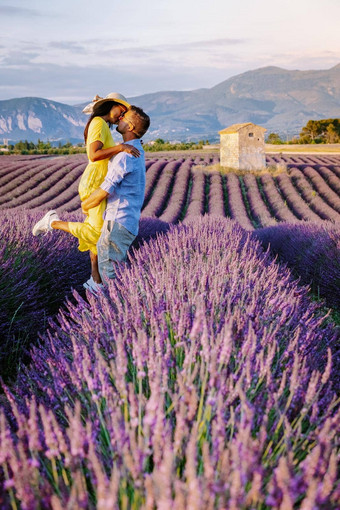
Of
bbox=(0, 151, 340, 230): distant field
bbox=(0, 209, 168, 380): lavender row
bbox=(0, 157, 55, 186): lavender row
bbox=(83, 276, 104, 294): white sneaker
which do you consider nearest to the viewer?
bbox=(83, 276, 104, 294): white sneaker

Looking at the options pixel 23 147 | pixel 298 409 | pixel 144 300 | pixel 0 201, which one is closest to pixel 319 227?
pixel 144 300

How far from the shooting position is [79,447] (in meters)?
1.04

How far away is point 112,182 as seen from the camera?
10.6 ft

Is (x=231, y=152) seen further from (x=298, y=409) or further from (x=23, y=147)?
(x=23, y=147)

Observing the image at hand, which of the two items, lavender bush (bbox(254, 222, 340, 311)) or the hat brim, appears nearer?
the hat brim

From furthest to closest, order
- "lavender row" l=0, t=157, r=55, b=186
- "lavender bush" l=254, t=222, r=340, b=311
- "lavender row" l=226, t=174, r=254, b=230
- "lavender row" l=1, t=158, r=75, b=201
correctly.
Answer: "lavender row" l=0, t=157, r=55, b=186 → "lavender row" l=1, t=158, r=75, b=201 → "lavender row" l=226, t=174, r=254, b=230 → "lavender bush" l=254, t=222, r=340, b=311

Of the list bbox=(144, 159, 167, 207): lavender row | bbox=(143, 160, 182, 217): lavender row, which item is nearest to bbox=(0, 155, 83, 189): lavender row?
bbox=(144, 159, 167, 207): lavender row

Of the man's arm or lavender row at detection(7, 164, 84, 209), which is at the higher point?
the man's arm

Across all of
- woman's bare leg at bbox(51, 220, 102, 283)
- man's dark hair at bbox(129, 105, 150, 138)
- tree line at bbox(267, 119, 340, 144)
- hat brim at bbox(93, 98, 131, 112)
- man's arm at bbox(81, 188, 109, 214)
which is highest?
tree line at bbox(267, 119, 340, 144)

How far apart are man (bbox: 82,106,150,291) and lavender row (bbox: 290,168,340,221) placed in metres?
11.8

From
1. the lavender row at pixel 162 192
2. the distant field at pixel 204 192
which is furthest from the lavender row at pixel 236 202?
the lavender row at pixel 162 192

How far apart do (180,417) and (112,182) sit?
93.2 inches

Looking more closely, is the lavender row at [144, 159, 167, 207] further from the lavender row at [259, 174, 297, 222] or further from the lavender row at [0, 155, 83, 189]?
the lavender row at [259, 174, 297, 222]

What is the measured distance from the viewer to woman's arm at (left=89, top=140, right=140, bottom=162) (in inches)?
126
